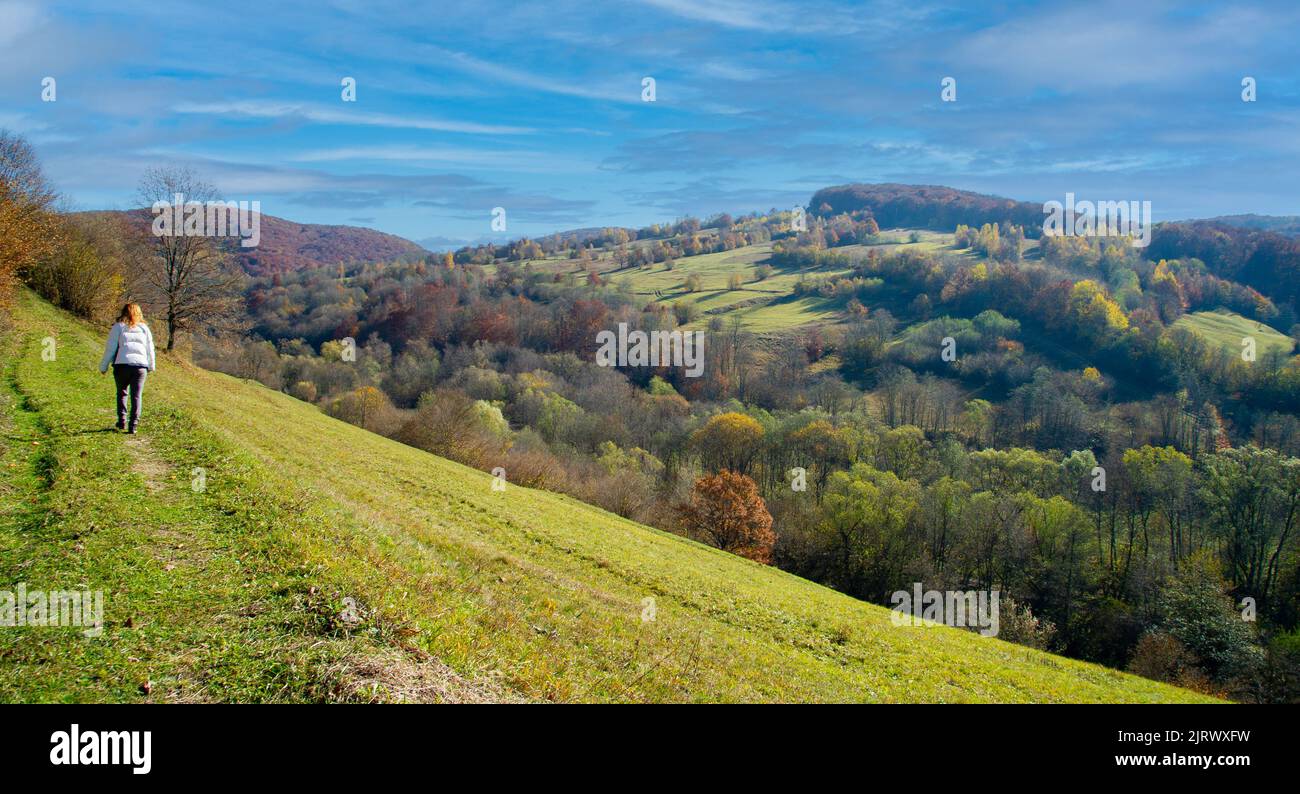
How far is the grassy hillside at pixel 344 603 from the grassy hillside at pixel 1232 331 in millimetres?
143058

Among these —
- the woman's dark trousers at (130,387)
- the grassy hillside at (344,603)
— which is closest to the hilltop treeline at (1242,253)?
the grassy hillside at (344,603)

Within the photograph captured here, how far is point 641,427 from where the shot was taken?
9125cm

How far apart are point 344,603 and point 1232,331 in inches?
7126

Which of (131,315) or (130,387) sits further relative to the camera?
(130,387)

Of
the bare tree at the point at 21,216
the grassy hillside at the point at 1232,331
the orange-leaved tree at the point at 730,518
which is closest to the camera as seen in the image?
the bare tree at the point at 21,216

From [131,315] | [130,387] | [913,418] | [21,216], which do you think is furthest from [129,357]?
[913,418]

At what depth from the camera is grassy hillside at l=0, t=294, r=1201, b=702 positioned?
6379mm

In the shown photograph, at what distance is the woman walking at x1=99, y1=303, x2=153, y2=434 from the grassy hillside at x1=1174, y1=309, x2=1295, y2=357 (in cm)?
15700

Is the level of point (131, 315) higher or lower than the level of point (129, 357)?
higher

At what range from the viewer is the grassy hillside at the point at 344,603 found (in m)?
6.38

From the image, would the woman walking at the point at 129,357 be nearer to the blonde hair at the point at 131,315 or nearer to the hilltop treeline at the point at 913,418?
the blonde hair at the point at 131,315

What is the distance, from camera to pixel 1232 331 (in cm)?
13600

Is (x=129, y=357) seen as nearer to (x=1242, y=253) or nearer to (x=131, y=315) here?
(x=131, y=315)

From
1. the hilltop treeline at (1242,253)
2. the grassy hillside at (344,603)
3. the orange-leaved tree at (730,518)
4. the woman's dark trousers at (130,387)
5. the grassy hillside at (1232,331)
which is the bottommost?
the orange-leaved tree at (730,518)
